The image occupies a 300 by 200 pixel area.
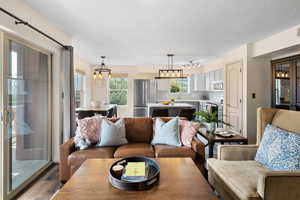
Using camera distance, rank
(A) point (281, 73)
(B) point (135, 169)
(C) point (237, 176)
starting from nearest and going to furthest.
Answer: (B) point (135, 169) → (C) point (237, 176) → (A) point (281, 73)

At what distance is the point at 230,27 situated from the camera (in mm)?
3223

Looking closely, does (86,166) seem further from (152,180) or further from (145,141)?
(145,141)

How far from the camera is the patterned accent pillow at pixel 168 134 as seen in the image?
2.86 m

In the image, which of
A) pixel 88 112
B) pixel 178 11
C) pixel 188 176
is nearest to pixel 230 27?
pixel 178 11

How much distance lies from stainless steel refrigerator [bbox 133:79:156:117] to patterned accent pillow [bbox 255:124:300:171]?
526 centimetres

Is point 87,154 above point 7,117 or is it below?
below

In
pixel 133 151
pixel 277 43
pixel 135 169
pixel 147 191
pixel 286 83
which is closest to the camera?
pixel 147 191

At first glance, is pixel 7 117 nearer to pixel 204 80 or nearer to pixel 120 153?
pixel 120 153

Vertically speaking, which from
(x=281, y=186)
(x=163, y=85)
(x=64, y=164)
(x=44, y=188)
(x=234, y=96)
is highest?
(x=163, y=85)

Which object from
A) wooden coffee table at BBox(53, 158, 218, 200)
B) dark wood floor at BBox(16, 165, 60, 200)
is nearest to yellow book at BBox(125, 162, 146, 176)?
wooden coffee table at BBox(53, 158, 218, 200)

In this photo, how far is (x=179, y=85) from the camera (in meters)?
7.93

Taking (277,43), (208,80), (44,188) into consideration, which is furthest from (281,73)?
(44,188)

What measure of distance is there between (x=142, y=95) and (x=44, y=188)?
5.04m

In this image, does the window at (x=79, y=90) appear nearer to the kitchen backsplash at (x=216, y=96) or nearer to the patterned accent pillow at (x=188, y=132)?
the patterned accent pillow at (x=188, y=132)
